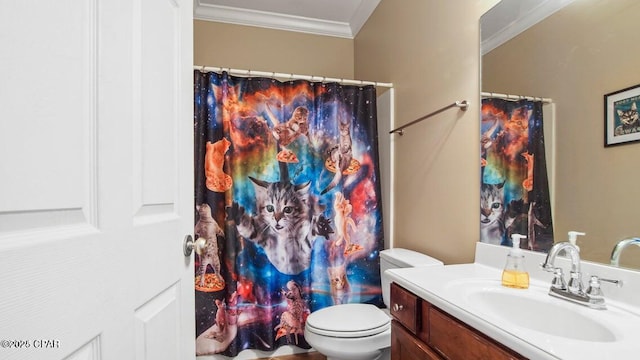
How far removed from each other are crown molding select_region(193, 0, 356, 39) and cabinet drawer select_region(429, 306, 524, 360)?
2.30 metres

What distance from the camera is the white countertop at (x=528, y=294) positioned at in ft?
1.93

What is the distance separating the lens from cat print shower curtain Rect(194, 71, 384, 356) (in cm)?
190

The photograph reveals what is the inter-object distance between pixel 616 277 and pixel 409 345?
0.61 m

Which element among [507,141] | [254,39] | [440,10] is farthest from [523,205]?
[254,39]

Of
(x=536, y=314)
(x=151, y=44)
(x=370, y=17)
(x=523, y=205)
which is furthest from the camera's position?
(x=370, y=17)

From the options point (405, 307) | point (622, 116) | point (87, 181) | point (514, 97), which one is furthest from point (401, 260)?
point (87, 181)

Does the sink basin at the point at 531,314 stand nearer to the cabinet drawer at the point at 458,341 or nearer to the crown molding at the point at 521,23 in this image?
the cabinet drawer at the point at 458,341

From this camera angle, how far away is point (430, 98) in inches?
64.5

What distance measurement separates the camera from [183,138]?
93 cm

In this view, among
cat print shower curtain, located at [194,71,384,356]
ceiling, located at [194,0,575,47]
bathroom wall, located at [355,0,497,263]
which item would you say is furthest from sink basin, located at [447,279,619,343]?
ceiling, located at [194,0,575,47]

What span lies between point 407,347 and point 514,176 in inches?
29.8

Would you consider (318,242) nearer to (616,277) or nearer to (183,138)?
(183,138)

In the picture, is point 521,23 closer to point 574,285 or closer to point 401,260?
point 574,285

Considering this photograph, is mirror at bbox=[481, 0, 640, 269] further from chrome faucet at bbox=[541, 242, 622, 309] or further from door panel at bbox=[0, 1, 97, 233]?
door panel at bbox=[0, 1, 97, 233]
